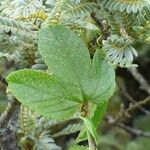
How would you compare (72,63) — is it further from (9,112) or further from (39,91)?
(9,112)

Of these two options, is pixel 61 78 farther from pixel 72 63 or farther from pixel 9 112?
pixel 9 112

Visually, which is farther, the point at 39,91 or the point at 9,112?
the point at 9,112

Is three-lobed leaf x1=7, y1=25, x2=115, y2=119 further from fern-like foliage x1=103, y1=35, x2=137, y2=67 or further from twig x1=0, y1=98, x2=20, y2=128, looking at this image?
twig x1=0, y1=98, x2=20, y2=128

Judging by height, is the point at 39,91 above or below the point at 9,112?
above

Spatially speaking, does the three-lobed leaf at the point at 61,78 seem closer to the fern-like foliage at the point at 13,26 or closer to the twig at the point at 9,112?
the fern-like foliage at the point at 13,26

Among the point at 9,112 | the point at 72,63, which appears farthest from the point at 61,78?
the point at 9,112

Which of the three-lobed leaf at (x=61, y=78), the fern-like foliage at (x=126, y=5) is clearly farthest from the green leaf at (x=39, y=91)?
the fern-like foliage at (x=126, y=5)
